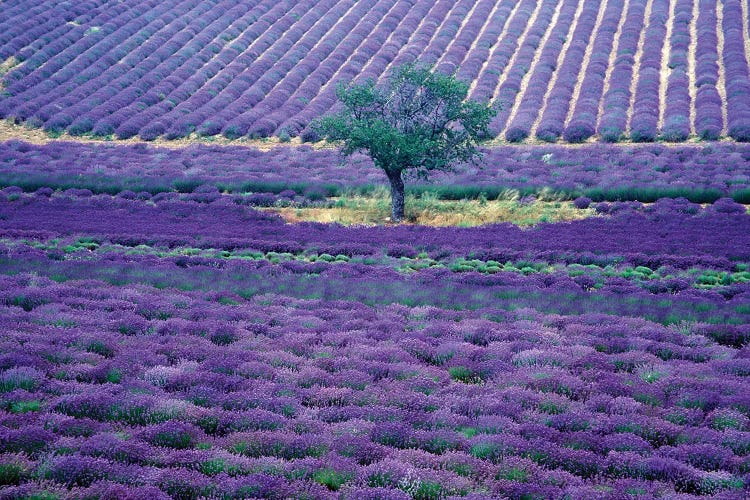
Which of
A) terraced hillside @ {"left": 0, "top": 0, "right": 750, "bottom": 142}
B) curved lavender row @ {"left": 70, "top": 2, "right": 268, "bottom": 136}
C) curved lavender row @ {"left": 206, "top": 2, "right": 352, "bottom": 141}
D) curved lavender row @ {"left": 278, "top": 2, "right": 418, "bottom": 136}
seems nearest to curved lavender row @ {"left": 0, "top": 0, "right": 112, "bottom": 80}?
terraced hillside @ {"left": 0, "top": 0, "right": 750, "bottom": 142}

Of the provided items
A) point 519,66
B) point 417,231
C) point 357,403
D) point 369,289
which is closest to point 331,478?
point 357,403

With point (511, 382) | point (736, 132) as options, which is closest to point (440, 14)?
point (736, 132)

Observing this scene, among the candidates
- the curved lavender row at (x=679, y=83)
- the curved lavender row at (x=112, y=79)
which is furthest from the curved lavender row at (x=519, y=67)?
the curved lavender row at (x=112, y=79)

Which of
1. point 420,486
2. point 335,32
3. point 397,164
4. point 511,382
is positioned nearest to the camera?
point 420,486

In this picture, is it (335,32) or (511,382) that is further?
(335,32)

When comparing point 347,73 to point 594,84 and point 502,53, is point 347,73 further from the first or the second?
point 594,84

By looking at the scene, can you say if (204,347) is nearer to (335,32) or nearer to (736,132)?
(736,132)
